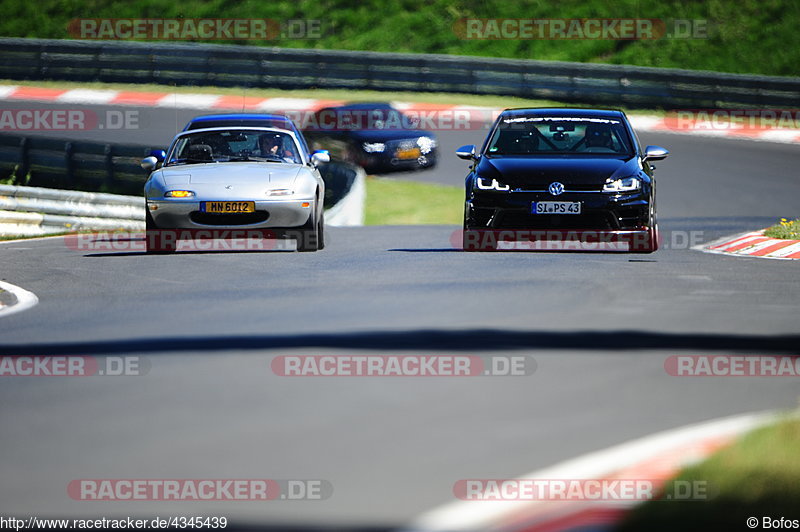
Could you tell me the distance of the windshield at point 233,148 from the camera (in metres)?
14.3

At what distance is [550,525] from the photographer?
4492 millimetres

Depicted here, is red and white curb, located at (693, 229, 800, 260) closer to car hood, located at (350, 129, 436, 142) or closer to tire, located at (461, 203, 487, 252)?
tire, located at (461, 203, 487, 252)

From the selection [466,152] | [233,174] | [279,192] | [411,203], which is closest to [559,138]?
[466,152]

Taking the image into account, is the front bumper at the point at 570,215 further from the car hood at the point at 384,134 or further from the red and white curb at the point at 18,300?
the car hood at the point at 384,134

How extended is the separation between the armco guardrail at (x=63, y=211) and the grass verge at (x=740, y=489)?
45.4 ft

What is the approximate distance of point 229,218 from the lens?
13.3 meters

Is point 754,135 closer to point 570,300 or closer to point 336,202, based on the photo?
point 336,202

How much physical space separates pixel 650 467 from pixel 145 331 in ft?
14.0

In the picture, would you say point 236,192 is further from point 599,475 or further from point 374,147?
point 374,147

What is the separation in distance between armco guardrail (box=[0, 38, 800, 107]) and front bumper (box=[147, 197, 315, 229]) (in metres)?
18.4

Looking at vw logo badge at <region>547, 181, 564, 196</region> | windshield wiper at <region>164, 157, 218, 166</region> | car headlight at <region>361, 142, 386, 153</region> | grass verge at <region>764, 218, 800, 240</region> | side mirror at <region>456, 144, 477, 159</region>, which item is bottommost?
grass verge at <region>764, 218, 800, 240</region>

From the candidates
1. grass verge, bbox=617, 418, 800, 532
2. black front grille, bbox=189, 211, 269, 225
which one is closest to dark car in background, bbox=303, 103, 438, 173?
black front grille, bbox=189, 211, 269, 225

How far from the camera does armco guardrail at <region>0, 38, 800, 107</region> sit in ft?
101

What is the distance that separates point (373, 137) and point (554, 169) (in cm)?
1179
